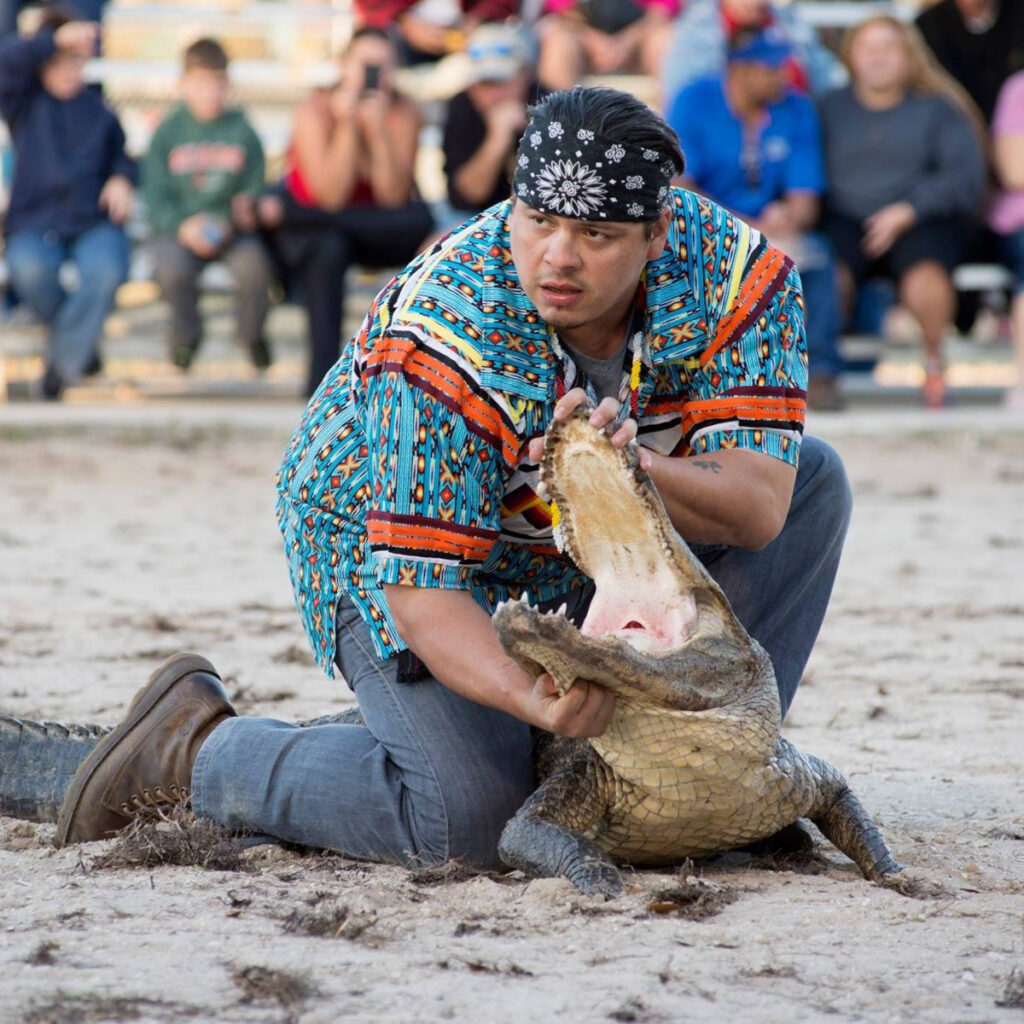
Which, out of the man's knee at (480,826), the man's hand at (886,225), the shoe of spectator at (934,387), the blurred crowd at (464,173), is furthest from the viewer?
the shoe of spectator at (934,387)

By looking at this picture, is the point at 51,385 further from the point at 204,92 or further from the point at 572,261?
the point at 572,261

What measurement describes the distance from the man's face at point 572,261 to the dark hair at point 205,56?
6.37 metres

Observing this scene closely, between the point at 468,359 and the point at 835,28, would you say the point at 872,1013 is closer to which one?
the point at 468,359

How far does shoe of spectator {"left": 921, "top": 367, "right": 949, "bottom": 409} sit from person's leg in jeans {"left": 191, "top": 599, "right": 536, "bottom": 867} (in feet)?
20.8

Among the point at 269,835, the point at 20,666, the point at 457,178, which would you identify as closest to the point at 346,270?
the point at 457,178

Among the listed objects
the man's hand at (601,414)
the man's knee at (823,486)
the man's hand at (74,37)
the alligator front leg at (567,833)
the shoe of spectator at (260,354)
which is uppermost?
the man's hand at (74,37)

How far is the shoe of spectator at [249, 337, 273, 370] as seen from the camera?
9.16m

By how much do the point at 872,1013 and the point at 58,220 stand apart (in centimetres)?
747

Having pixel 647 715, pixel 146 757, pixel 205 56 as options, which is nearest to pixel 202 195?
pixel 205 56

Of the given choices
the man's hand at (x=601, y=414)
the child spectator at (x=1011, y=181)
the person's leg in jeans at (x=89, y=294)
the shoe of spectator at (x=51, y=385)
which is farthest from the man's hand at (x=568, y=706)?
the shoe of spectator at (x=51, y=385)

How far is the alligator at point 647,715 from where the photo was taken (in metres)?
2.59

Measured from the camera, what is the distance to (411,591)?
2.79 metres

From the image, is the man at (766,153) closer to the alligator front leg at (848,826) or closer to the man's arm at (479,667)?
the alligator front leg at (848,826)

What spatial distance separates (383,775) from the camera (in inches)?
120
